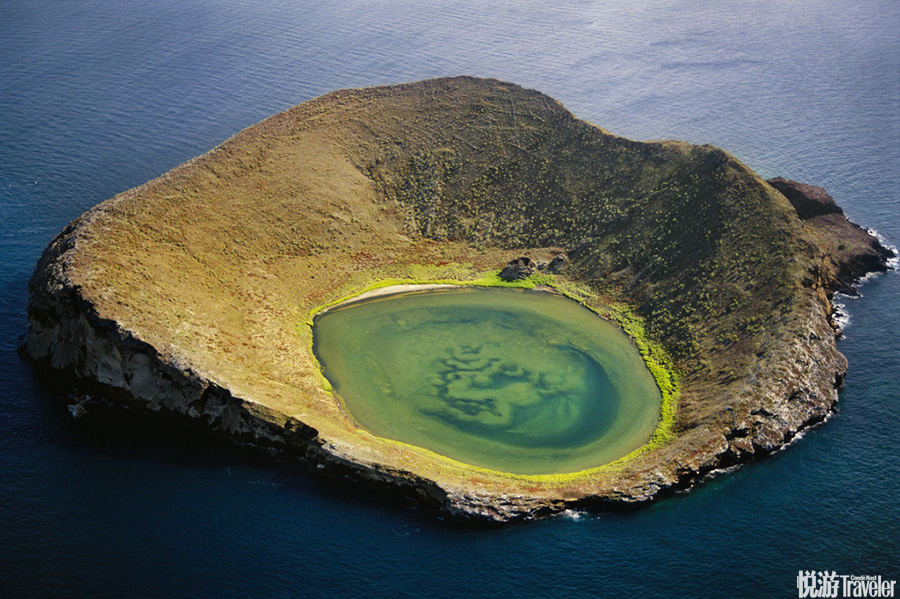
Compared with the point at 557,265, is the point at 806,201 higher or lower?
higher

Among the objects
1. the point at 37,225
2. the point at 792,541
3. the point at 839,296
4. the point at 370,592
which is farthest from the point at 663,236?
the point at 37,225

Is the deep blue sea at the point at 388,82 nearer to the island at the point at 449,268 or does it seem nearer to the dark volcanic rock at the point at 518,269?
the island at the point at 449,268

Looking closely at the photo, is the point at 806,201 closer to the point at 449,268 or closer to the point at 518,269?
the point at 518,269

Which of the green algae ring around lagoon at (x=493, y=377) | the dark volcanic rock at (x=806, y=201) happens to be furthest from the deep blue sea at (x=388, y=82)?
the green algae ring around lagoon at (x=493, y=377)

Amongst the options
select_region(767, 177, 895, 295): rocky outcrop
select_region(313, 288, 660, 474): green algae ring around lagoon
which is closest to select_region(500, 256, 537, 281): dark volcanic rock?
select_region(313, 288, 660, 474): green algae ring around lagoon

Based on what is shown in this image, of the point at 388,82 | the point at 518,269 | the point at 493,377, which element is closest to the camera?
the point at 493,377

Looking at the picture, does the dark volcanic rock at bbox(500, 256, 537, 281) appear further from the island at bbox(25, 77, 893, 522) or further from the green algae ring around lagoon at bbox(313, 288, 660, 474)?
the green algae ring around lagoon at bbox(313, 288, 660, 474)

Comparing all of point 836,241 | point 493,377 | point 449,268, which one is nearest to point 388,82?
point 449,268
